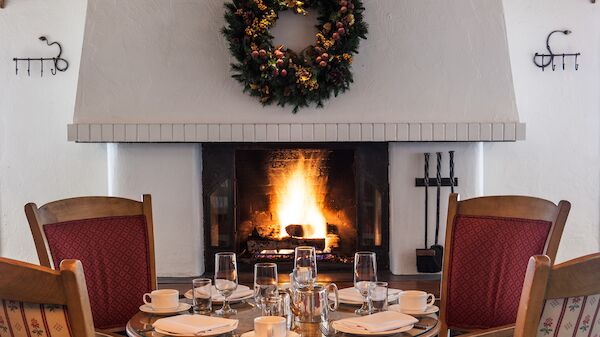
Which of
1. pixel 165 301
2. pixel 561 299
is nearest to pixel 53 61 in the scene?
pixel 165 301

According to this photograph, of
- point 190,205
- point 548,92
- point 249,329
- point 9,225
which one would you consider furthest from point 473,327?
point 9,225

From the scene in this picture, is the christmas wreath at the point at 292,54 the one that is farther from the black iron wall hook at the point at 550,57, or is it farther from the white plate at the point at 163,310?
the white plate at the point at 163,310

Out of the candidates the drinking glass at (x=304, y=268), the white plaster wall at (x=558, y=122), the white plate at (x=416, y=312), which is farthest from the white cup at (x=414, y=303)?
the white plaster wall at (x=558, y=122)

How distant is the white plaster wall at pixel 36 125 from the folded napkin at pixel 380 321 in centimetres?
329

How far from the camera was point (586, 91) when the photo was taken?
5012 mm

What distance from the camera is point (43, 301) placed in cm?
146

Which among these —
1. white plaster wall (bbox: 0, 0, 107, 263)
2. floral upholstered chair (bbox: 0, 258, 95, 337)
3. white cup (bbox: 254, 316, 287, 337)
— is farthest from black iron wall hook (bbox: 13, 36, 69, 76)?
floral upholstered chair (bbox: 0, 258, 95, 337)

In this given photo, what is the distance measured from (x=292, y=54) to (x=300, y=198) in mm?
920

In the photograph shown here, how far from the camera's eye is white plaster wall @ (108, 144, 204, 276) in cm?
462

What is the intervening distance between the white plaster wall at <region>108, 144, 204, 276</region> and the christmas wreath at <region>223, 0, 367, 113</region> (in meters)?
0.65

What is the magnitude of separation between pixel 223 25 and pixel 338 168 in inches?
44.1

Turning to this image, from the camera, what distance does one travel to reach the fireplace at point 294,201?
4656 mm

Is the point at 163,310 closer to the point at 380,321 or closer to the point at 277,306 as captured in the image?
the point at 277,306

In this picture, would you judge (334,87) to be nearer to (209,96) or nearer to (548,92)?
(209,96)
